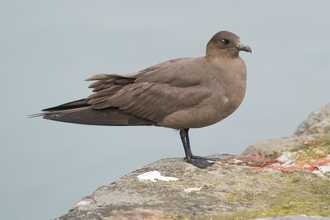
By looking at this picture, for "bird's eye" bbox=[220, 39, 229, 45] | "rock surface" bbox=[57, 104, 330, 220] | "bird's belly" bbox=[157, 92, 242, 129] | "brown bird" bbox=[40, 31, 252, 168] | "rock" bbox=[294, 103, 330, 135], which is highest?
"bird's eye" bbox=[220, 39, 229, 45]

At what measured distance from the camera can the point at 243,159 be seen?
6.36 meters

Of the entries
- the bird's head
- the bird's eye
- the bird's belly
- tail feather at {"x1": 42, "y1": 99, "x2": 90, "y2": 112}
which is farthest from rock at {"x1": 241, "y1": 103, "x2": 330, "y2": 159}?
tail feather at {"x1": 42, "y1": 99, "x2": 90, "y2": 112}

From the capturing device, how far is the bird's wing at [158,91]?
5746mm

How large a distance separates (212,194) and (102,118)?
203 cm

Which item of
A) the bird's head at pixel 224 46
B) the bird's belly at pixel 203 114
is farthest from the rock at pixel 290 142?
the bird's head at pixel 224 46

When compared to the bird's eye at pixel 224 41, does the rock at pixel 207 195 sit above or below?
below

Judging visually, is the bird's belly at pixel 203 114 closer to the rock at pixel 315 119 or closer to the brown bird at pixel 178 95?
the brown bird at pixel 178 95

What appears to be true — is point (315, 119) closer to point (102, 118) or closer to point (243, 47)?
point (243, 47)

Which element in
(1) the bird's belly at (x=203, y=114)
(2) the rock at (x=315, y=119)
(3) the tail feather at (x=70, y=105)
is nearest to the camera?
(1) the bird's belly at (x=203, y=114)

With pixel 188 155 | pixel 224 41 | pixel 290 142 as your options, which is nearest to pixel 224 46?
pixel 224 41

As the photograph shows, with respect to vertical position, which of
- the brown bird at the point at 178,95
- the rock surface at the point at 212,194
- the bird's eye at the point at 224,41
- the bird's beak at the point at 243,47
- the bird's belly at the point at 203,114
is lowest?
the rock surface at the point at 212,194

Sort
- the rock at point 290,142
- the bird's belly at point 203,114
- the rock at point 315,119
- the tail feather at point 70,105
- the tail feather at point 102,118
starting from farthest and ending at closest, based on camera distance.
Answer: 1. the rock at point 315,119
2. the rock at point 290,142
3. the tail feather at point 70,105
4. the tail feather at point 102,118
5. the bird's belly at point 203,114

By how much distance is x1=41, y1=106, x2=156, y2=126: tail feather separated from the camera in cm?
593

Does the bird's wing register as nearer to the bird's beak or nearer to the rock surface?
the bird's beak
